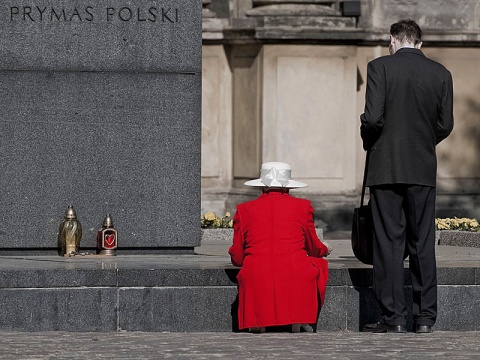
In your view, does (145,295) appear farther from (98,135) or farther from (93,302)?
(98,135)

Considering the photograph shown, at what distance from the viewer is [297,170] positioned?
2016 cm

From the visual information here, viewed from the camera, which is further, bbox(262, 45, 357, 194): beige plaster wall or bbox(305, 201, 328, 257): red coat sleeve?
bbox(262, 45, 357, 194): beige plaster wall

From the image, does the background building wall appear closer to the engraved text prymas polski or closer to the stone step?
the engraved text prymas polski

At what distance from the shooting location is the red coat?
10.5 meters

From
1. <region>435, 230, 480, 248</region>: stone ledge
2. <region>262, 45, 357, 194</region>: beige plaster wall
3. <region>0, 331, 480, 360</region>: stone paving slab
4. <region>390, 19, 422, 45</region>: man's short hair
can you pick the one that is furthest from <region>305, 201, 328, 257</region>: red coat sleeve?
<region>262, 45, 357, 194</region>: beige plaster wall

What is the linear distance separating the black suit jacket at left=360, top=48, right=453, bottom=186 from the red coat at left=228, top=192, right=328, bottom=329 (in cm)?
59

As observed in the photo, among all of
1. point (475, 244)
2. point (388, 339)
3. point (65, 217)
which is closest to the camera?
point (388, 339)

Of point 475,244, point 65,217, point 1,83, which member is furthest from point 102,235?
point 475,244

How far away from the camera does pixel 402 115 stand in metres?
10.5

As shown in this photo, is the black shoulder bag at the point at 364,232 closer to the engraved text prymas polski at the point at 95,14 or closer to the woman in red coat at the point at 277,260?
the woman in red coat at the point at 277,260

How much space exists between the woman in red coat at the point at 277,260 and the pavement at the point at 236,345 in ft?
0.47

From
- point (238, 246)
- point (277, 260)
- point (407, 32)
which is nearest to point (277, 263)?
point (277, 260)

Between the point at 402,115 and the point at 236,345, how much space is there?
1.86 m

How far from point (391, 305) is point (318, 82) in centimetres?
985
